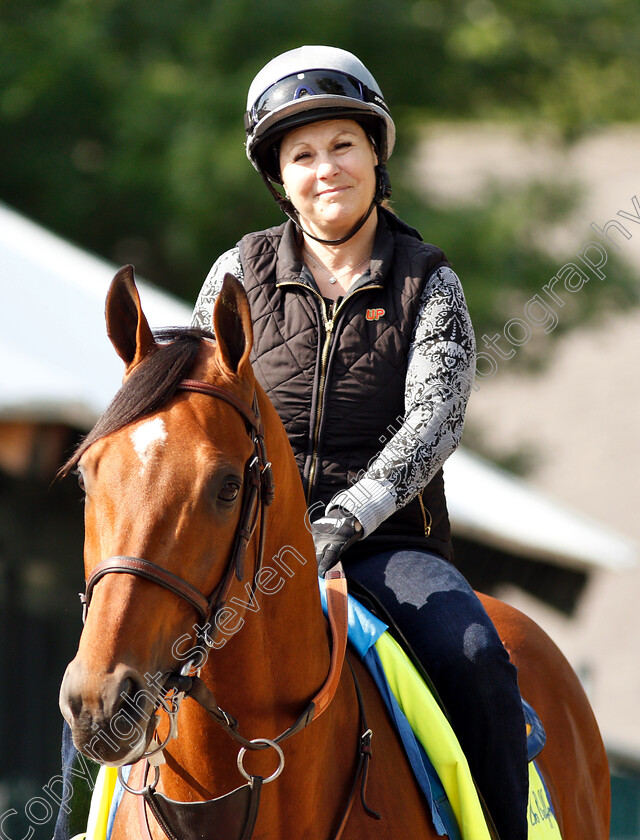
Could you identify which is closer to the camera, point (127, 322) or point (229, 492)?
point (229, 492)

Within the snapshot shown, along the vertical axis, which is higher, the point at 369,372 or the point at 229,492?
the point at 369,372

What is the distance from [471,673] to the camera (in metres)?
3.29

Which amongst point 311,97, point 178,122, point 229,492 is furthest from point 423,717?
point 178,122

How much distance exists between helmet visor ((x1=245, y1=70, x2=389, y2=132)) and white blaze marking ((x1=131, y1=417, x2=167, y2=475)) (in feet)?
4.99

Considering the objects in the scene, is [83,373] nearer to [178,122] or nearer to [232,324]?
[232,324]

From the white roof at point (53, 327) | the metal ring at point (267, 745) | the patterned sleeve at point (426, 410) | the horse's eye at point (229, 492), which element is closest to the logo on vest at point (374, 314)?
the patterned sleeve at point (426, 410)

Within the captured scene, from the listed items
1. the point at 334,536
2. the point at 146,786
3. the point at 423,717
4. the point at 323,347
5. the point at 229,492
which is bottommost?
the point at 146,786

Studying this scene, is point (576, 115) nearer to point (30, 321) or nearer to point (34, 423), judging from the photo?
point (30, 321)

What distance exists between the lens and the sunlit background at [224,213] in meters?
8.58

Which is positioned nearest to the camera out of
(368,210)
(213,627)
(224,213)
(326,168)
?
(213,627)

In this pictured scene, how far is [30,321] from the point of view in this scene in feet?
31.0

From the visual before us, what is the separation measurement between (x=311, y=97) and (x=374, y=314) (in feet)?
2.38

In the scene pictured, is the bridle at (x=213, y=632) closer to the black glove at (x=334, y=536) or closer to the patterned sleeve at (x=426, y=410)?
the black glove at (x=334, y=536)

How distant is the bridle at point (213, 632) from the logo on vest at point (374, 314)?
879 millimetres
